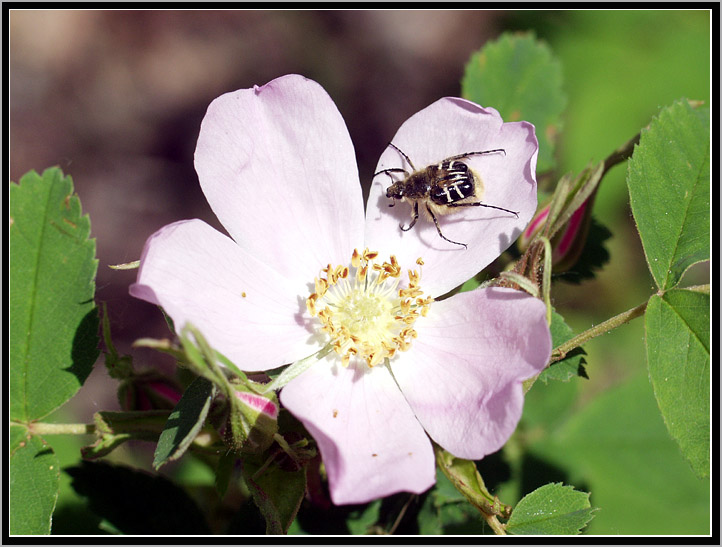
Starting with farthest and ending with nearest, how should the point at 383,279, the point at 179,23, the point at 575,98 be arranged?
the point at 179,23 < the point at 575,98 < the point at 383,279

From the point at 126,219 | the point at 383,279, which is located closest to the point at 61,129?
the point at 126,219

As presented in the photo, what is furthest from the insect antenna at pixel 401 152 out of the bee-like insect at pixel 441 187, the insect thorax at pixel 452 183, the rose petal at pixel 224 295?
the rose petal at pixel 224 295

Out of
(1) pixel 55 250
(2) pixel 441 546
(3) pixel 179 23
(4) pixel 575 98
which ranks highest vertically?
(3) pixel 179 23

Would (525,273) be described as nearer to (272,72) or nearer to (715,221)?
(715,221)

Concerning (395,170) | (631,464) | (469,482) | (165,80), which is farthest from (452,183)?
(165,80)

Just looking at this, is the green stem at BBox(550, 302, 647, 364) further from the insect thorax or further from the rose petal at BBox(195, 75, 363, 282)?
the rose petal at BBox(195, 75, 363, 282)

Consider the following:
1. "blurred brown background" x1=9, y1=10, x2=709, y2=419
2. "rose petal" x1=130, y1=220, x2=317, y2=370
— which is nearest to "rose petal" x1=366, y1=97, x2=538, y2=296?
"rose petal" x1=130, y1=220, x2=317, y2=370
